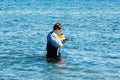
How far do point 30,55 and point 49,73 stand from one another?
181 inches

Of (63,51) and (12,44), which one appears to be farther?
(12,44)

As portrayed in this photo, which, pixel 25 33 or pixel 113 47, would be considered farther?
pixel 25 33

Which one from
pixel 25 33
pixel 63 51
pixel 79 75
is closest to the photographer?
pixel 79 75

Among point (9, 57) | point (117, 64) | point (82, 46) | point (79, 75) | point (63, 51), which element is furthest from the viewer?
point (82, 46)

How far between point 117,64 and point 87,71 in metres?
1.93

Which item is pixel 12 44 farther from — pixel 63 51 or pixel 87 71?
pixel 87 71

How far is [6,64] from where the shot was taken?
64.3 ft

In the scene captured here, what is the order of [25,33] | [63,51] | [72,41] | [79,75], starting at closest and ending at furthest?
1. [79,75]
2. [63,51]
3. [72,41]
4. [25,33]

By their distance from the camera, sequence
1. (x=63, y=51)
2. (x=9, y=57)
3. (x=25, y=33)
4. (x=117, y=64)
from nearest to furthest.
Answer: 1. (x=117, y=64)
2. (x=9, y=57)
3. (x=63, y=51)
4. (x=25, y=33)

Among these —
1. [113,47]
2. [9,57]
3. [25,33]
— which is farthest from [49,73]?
[25,33]

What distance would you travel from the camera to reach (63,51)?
2358 centimetres

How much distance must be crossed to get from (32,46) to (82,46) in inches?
105

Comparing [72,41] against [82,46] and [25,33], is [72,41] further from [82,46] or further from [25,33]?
[25,33]

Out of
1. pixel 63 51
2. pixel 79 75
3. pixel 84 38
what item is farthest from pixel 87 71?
pixel 84 38
